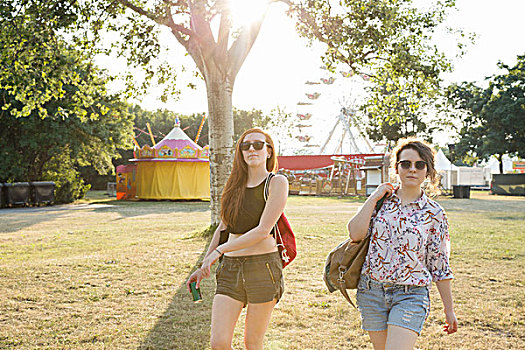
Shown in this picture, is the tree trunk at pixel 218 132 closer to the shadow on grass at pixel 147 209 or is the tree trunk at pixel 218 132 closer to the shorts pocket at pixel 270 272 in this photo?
the shadow on grass at pixel 147 209

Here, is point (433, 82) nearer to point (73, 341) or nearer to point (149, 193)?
point (73, 341)

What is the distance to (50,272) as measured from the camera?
8.10 metres

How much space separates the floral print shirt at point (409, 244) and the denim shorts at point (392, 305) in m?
0.05

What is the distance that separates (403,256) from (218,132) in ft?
28.3

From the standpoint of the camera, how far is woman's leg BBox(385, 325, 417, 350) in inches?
109

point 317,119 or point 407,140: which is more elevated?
point 317,119

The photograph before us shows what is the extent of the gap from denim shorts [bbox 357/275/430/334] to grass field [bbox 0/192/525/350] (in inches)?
69.6

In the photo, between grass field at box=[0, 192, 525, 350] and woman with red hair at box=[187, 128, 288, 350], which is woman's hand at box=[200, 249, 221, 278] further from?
grass field at box=[0, 192, 525, 350]

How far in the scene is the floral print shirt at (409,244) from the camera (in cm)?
294

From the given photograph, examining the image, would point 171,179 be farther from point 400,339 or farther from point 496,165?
point 496,165

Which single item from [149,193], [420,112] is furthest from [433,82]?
[420,112]

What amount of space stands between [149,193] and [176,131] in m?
3.85

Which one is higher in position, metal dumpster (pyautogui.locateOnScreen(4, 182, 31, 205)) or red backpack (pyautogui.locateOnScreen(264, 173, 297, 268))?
red backpack (pyautogui.locateOnScreen(264, 173, 297, 268))

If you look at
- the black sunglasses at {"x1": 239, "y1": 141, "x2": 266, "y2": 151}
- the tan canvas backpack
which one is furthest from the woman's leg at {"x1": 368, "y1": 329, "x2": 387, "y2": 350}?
the black sunglasses at {"x1": 239, "y1": 141, "x2": 266, "y2": 151}
